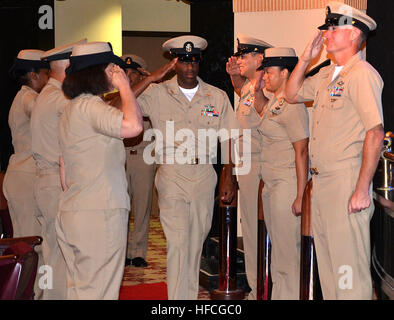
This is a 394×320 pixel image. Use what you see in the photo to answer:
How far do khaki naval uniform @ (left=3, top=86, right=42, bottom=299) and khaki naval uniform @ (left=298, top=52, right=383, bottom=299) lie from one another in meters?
2.32

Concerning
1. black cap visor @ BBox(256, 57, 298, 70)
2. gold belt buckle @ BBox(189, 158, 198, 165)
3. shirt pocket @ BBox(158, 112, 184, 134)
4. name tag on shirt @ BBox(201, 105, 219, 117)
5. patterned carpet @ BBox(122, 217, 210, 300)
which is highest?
black cap visor @ BBox(256, 57, 298, 70)

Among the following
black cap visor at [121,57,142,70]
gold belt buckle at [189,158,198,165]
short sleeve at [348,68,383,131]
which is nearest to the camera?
short sleeve at [348,68,383,131]

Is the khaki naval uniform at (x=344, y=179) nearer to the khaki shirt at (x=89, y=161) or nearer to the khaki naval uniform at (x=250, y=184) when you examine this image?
the khaki shirt at (x=89, y=161)

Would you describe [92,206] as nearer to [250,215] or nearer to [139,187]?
[250,215]

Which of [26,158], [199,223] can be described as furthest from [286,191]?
[26,158]

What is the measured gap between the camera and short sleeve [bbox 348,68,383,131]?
359cm

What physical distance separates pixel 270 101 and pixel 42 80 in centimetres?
180

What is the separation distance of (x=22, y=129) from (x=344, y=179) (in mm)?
2802

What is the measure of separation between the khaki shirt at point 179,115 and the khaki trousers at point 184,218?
133mm

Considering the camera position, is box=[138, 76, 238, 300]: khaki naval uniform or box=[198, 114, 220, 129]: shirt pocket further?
box=[198, 114, 220, 129]: shirt pocket

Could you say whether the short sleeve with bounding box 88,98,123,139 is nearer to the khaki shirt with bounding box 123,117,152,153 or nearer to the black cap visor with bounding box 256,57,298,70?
the black cap visor with bounding box 256,57,298,70

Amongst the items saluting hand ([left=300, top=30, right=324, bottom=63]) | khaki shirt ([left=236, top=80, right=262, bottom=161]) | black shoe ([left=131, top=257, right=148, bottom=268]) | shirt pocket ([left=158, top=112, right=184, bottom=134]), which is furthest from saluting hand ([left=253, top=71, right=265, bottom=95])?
black shoe ([left=131, top=257, right=148, bottom=268])

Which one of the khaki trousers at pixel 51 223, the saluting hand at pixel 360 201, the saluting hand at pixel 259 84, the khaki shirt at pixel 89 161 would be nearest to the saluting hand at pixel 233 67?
the saluting hand at pixel 259 84

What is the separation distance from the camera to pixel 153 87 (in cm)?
487
